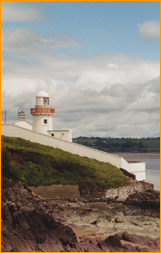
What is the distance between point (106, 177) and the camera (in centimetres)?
3953

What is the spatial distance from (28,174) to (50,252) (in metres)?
19.0

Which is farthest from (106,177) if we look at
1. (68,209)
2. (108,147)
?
(108,147)

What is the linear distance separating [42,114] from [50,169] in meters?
12.0

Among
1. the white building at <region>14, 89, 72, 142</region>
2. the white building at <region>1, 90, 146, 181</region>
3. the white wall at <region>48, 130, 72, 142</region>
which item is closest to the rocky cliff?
the white building at <region>1, 90, 146, 181</region>

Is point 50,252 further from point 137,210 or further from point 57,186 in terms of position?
point 57,186

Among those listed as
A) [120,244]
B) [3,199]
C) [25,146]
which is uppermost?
[25,146]

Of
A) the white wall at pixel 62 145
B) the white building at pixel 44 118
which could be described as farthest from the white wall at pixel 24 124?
the white wall at pixel 62 145

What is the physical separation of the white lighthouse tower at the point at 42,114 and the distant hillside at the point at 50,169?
8057mm

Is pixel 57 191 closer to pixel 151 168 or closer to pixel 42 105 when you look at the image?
pixel 42 105

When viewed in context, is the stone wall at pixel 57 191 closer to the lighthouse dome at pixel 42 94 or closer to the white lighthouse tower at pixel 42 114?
the white lighthouse tower at pixel 42 114

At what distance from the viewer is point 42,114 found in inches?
1975

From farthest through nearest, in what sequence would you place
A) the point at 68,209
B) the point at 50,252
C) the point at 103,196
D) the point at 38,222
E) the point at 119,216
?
the point at 103,196 → the point at 68,209 → the point at 119,216 → the point at 38,222 → the point at 50,252

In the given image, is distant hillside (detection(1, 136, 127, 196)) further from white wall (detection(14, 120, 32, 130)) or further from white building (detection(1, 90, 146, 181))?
white wall (detection(14, 120, 32, 130))

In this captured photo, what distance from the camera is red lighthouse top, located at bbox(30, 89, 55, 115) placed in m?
50.2
